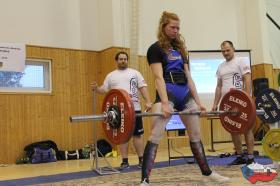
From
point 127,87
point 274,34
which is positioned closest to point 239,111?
point 127,87

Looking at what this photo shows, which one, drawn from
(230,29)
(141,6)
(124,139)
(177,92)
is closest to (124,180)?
(124,139)

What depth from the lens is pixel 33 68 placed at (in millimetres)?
6945

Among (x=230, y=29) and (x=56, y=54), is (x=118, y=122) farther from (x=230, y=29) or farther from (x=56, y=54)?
(x=230, y=29)

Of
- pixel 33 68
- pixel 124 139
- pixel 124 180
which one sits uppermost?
pixel 33 68

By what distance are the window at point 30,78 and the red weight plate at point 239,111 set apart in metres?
4.20

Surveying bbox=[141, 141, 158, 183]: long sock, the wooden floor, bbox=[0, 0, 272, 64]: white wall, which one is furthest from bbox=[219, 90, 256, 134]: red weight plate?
bbox=[0, 0, 272, 64]: white wall

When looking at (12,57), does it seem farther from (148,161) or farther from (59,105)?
(148,161)

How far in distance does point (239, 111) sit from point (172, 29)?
952mm

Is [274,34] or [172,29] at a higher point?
[274,34]

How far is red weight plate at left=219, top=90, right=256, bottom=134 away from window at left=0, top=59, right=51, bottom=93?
420 cm

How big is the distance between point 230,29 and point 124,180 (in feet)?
21.0

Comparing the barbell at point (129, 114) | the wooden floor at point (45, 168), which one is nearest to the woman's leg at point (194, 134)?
the barbell at point (129, 114)

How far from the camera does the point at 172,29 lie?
3012mm

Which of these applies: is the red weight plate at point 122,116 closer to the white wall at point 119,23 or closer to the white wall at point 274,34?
the white wall at point 119,23
